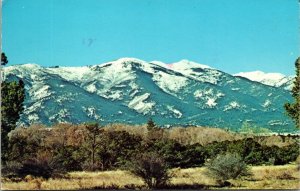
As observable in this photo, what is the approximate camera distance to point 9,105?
1791 cm

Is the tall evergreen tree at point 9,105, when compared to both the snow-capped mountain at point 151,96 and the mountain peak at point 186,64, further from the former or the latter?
the mountain peak at point 186,64

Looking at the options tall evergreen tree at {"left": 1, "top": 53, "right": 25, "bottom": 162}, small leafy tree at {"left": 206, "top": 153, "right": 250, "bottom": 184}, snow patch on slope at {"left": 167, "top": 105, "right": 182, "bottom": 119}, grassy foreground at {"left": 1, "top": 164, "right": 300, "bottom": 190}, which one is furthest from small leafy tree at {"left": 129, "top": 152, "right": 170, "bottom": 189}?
snow patch on slope at {"left": 167, "top": 105, "right": 182, "bottom": 119}

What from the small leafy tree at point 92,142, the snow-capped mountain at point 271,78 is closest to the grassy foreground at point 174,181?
the small leafy tree at point 92,142

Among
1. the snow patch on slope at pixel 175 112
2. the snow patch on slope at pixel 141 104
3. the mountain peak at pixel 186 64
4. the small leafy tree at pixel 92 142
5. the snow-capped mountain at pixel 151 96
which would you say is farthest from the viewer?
the snow patch on slope at pixel 175 112

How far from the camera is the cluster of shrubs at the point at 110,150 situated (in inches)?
756

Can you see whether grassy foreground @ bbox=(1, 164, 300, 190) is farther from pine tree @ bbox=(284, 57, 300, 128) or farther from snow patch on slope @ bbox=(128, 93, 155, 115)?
snow patch on slope @ bbox=(128, 93, 155, 115)

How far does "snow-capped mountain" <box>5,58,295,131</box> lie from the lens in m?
22.0

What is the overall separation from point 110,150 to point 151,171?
426 centimetres

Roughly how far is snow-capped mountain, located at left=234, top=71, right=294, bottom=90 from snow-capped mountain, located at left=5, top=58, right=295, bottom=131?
13.2 inches

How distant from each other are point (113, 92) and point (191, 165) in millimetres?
5416

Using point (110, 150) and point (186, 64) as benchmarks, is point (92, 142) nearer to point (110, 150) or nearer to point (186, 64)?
point (110, 150)

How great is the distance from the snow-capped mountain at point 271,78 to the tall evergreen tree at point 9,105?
26.7ft

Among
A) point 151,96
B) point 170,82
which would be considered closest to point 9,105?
point 151,96

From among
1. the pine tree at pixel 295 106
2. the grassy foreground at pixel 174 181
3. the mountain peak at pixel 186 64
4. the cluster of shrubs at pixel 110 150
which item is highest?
the mountain peak at pixel 186 64
